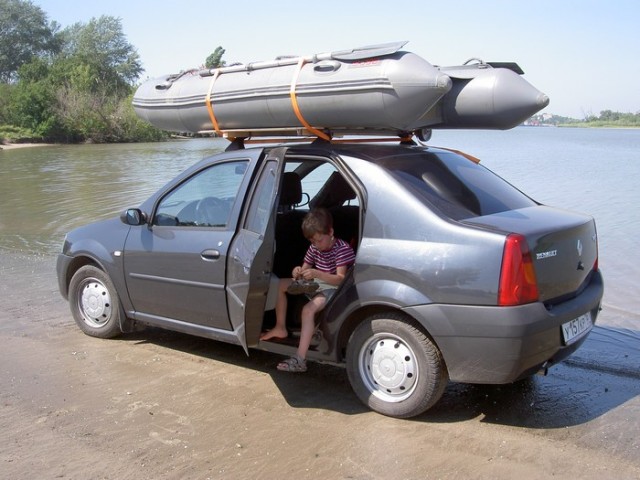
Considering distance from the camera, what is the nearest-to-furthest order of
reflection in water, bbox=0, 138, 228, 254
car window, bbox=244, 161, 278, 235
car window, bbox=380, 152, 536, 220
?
1. car window, bbox=380, 152, 536, 220
2. car window, bbox=244, 161, 278, 235
3. reflection in water, bbox=0, 138, 228, 254

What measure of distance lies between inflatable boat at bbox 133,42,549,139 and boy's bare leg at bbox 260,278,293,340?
1.11 m

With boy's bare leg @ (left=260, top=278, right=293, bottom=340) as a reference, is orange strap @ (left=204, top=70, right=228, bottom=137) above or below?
above

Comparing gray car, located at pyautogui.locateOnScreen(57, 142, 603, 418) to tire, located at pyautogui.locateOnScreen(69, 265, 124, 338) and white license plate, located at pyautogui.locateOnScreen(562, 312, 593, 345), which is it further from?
tire, located at pyautogui.locateOnScreen(69, 265, 124, 338)

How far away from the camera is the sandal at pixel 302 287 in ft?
15.6

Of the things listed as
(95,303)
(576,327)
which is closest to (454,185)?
(576,327)

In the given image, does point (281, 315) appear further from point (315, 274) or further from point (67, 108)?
point (67, 108)

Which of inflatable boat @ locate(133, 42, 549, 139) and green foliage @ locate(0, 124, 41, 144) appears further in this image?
green foliage @ locate(0, 124, 41, 144)

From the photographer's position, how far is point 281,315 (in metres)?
4.90

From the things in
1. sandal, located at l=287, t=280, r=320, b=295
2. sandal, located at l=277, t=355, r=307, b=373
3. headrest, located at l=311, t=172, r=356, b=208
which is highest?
headrest, located at l=311, t=172, r=356, b=208

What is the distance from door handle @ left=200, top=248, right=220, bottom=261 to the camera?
4.90m

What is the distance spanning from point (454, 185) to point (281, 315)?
1.51 meters

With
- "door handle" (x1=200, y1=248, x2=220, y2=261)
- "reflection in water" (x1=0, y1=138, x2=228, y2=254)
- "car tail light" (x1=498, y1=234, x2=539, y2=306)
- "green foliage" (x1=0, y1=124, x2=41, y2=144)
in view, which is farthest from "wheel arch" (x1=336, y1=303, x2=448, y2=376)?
"green foliage" (x1=0, y1=124, x2=41, y2=144)

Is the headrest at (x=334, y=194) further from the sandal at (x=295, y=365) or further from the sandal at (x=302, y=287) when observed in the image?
the sandal at (x=295, y=365)

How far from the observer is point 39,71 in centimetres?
7431
